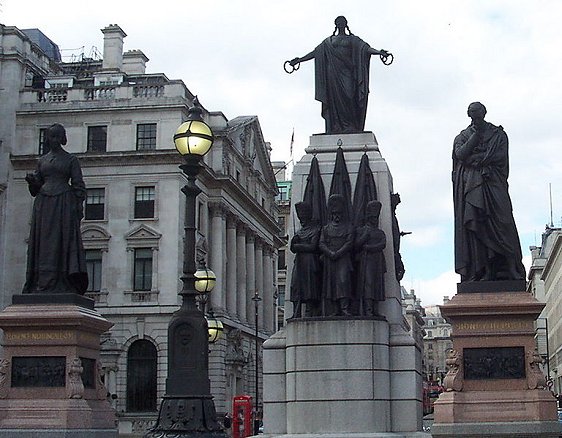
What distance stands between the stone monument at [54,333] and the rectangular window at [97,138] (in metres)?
50.6

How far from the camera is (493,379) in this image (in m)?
16.3

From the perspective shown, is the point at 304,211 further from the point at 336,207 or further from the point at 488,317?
the point at 488,317

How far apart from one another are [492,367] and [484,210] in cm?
267

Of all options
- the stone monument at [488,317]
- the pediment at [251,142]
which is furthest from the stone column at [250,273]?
the stone monument at [488,317]

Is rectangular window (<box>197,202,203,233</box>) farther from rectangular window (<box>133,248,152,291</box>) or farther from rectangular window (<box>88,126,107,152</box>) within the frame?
rectangular window (<box>88,126,107,152</box>)

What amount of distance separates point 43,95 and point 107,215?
32.1 ft

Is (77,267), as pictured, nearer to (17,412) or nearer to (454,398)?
(17,412)

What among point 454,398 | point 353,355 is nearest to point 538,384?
point 454,398

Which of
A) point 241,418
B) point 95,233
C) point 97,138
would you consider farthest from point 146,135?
point 241,418

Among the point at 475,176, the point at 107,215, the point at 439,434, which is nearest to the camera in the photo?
the point at 439,434

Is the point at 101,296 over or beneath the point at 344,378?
over

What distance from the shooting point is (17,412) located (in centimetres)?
1683

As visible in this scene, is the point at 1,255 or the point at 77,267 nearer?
the point at 77,267

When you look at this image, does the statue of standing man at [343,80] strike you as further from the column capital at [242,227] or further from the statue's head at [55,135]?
the column capital at [242,227]
